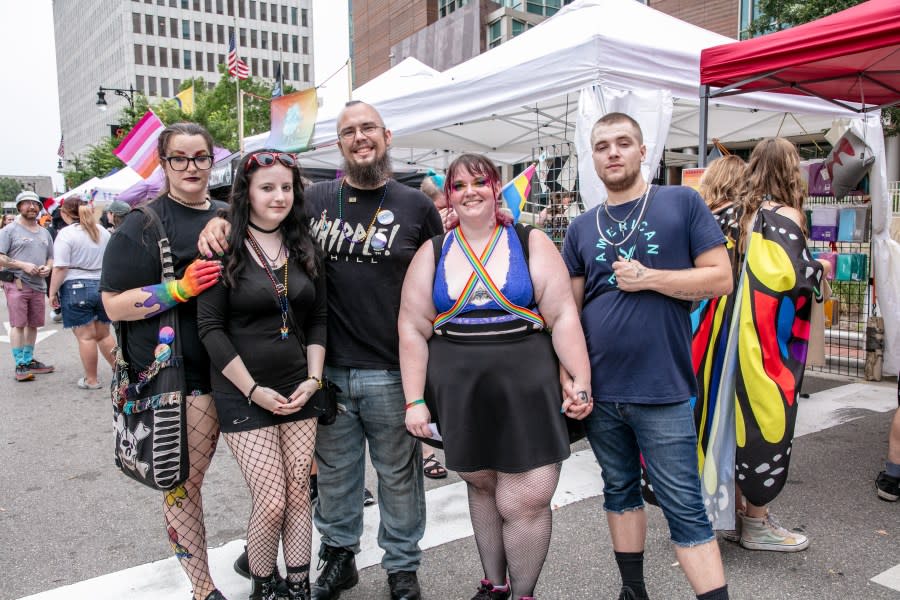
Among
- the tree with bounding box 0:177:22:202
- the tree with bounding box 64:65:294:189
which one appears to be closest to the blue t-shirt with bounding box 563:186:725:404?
the tree with bounding box 64:65:294:189

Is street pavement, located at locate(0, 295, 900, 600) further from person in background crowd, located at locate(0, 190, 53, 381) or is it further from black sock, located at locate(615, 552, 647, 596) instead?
person in background crowd, located at locate(0, 190, 53, 381)

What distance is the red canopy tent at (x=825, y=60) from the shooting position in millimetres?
3826

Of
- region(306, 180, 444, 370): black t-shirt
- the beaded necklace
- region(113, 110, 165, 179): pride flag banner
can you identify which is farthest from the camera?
region(113, 110, 165, 179): pride flag banner

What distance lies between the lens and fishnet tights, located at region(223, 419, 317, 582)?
2.43m

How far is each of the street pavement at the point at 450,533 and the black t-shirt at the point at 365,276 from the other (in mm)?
1083

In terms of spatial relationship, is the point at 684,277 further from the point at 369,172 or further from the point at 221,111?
the point at 221,111

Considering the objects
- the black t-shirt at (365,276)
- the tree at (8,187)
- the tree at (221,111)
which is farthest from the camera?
the tree at (8,187)

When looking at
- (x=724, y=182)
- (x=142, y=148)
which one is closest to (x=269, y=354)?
(x=724, y=182)

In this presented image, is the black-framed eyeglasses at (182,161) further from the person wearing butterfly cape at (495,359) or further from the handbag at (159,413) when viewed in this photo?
the person wearing butterfly cape at (495,359)

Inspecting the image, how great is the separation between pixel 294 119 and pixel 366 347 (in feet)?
18.1

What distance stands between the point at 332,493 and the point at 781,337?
209cm

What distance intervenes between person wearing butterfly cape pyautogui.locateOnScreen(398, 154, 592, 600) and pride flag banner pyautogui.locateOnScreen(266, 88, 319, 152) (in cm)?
542

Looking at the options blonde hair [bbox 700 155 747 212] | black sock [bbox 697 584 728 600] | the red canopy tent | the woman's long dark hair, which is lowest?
black sock [bbox 697 584 728 600]

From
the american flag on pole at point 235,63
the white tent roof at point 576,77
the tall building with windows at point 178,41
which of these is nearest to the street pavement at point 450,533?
the white tent roof at point 576,77
